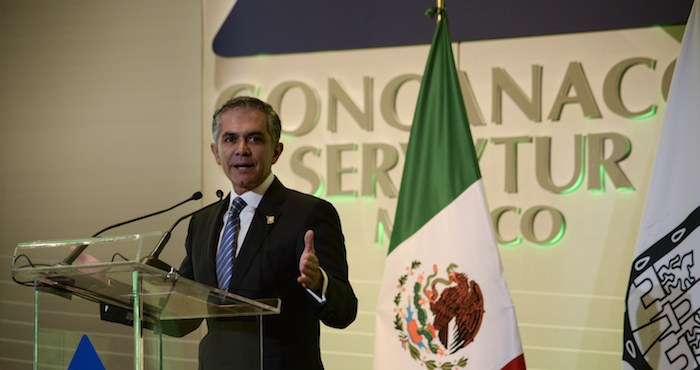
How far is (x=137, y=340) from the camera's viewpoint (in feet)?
6.03

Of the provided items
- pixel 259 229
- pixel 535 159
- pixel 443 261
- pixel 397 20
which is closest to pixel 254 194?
pixel 259 229

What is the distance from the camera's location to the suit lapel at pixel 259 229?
2.44 metres

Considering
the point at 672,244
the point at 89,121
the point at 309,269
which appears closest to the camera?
Answer: the point at 309,269

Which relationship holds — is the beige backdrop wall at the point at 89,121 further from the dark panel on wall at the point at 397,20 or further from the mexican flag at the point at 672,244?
the mexican flag at the point at 672,244

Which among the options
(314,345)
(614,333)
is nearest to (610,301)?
(614,333)

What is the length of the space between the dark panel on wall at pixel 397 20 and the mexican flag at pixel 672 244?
26.0 inches

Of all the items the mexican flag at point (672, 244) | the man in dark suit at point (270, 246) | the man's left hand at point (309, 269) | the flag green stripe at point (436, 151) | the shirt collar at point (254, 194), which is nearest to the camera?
the man's left hand at point (309, 269)

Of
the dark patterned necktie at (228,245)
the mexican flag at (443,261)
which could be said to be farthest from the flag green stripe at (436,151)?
the dark patterned necktie at (228,245)

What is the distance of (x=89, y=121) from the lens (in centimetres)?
493

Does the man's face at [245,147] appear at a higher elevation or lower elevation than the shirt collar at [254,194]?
higher

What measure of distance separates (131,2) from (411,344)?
8.64ft

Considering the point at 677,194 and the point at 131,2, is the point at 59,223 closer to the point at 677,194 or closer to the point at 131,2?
the point at 131,2

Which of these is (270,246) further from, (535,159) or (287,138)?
(287,138)

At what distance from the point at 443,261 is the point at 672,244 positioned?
2.83 ft
